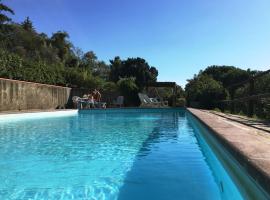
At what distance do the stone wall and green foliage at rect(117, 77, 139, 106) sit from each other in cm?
443

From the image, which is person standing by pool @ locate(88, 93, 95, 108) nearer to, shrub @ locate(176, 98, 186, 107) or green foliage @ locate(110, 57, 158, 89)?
shrub @ locate(176, 98, 186, 107)

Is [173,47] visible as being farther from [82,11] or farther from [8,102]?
[8,102]

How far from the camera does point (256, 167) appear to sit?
96.2 inches

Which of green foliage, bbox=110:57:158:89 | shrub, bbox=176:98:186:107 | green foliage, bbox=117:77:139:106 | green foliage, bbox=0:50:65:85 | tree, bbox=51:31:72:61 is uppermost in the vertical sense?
tree, bbox=51:31:72:61

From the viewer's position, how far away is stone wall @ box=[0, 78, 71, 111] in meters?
16.1

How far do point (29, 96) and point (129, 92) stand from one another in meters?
9.19

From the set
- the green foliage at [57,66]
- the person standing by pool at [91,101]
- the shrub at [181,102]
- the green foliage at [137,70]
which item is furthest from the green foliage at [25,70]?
the green foliage at [137,70]

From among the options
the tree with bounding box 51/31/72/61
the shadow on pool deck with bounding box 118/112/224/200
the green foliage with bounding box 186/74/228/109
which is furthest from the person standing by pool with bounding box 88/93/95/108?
the tree with bounding box 51/31/72/61

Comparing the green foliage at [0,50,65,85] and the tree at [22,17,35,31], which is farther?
the tree at [22,17,35,31]

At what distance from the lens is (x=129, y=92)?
26.0m

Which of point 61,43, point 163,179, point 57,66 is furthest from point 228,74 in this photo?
point 163,179

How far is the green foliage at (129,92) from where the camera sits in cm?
2589

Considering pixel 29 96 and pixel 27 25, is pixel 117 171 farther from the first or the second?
pixel 27 25

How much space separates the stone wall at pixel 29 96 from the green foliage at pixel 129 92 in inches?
175
